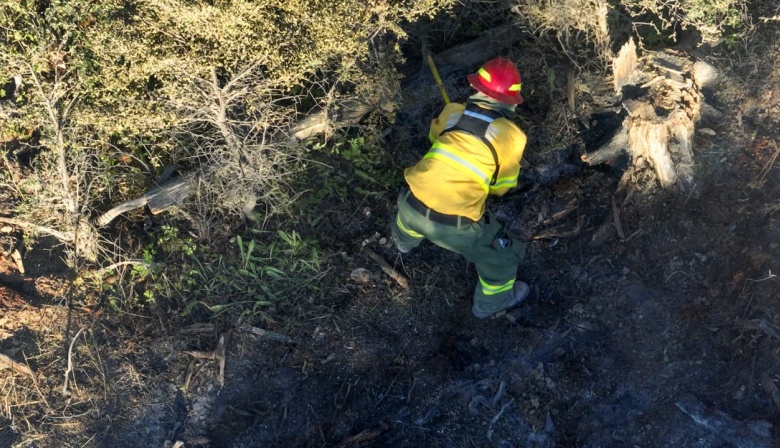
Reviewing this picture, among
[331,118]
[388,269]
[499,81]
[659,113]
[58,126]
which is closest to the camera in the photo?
[499,81]

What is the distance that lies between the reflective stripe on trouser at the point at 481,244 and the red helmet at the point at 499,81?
90cm

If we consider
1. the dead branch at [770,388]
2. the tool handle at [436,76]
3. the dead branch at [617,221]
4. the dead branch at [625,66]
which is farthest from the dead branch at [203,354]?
the dead branch at [770,388]

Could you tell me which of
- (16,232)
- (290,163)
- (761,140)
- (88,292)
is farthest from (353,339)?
(761,140)

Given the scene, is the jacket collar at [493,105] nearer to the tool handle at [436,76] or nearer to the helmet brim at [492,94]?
the helmet brim at [492,94]

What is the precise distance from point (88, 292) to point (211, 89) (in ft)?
7.02

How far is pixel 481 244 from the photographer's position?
14.0ft

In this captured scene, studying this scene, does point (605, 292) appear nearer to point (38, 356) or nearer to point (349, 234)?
point (349, 234)

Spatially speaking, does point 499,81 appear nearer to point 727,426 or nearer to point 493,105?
point 493,105

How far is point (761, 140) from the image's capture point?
4656 mm

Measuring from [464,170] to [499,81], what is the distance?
0.71m

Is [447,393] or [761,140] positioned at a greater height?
[761,140]

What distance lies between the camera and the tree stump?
453cm

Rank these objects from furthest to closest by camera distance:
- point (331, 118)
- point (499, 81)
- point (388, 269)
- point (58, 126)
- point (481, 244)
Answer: point (331, 118) → point (388, 269) → point (58, 126) → point (481, 244) → point (499, 81)

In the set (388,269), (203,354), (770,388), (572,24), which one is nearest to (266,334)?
(203,354)
